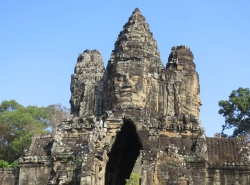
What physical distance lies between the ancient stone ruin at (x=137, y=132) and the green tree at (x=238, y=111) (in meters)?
14.6

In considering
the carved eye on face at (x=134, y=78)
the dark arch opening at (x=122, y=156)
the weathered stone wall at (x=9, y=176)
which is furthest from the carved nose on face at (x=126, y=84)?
the weathered stone wall at (x=9, y=176)

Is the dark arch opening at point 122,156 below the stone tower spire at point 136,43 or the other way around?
below

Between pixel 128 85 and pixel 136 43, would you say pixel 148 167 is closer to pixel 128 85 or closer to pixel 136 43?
pixel 128 85

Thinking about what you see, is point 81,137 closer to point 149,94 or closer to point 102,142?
point 102,142

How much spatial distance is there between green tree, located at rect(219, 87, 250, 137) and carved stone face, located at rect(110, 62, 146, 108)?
17.7 meters

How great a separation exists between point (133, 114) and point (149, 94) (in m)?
1.94

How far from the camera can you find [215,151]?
16.1 m

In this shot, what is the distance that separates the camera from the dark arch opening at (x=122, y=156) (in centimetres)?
1725

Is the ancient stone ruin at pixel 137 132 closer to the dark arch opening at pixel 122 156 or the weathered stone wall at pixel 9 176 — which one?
the dark arch opening at pixel 122 156

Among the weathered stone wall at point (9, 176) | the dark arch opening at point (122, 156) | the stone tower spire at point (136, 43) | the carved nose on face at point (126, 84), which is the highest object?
the stone tower spire at point (136, 43)

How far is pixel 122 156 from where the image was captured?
717 inches

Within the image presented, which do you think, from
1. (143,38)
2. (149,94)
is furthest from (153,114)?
(143,38)

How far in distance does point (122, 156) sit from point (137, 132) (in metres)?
3.76

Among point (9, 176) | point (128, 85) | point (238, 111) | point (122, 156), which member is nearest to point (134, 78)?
point (128, 85)
